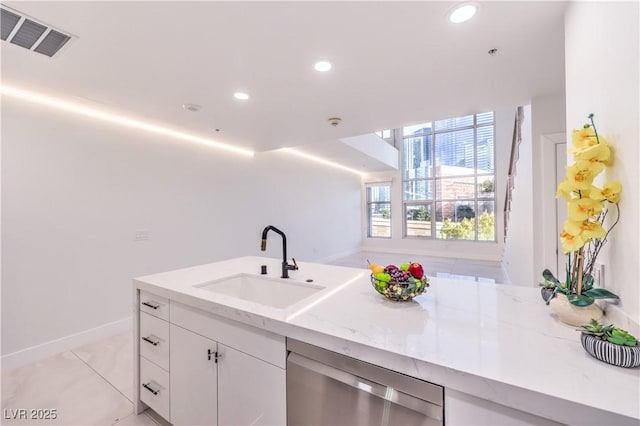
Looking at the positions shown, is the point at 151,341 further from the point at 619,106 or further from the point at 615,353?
the point at 619,106

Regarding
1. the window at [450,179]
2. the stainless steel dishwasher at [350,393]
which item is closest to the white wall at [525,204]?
the stainless steel dishwasher at [350,393]

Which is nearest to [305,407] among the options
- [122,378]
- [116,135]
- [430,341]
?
[430,341]

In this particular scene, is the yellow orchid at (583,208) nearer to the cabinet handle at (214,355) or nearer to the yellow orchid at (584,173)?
the yellow orchid at (584,173)

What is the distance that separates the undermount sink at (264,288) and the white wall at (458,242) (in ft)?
22.8

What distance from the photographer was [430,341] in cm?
89

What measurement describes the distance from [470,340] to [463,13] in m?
1.68

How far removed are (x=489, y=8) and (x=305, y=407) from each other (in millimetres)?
2155

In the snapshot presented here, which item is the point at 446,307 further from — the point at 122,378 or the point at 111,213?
the point at 111,213

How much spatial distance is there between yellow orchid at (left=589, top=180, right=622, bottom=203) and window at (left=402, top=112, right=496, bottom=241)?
6.87 metres

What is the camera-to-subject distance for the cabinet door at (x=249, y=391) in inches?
43.4

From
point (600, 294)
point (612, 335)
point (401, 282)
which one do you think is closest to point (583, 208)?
point (600, 294)

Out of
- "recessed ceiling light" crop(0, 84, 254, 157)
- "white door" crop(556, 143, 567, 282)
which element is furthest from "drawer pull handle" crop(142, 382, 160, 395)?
"white door" crop(556, 143, 567, 282)

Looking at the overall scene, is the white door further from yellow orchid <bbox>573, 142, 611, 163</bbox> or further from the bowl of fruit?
the bowl of fruit

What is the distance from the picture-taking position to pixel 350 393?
92cm
